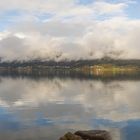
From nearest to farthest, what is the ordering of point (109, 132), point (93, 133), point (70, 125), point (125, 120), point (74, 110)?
point (93, 133), point (109, 132), point (70, 125), point (125, 120), point (74, 110)

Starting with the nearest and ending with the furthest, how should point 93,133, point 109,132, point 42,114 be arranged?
point 93,133, point 109,132, point 42,114

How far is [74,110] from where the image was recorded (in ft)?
231

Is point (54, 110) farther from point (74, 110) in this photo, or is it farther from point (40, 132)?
point (40, 132)

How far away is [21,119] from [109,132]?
18.6 m

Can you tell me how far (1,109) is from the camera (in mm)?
73250

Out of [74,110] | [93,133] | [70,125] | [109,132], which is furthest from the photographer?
[74,110]

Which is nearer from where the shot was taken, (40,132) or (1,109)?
(40,132)

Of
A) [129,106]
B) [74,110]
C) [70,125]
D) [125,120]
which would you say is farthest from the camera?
[129,106]

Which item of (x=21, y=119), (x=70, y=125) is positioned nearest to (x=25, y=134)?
(x=70, y=125)

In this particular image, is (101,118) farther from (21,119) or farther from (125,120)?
(21,119)

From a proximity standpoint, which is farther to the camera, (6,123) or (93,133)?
(6,123)

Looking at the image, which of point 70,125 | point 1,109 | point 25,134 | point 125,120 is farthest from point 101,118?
point 1,109

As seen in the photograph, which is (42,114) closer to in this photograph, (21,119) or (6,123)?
(21,119)

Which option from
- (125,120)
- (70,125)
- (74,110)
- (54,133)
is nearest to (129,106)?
(74,110)
